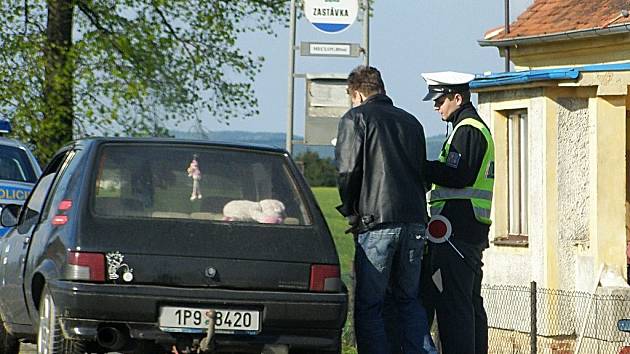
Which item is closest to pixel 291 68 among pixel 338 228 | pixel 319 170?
pixel 338 228

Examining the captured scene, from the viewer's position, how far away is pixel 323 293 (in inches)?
334

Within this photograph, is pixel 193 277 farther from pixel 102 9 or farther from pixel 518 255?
pixel 102 9

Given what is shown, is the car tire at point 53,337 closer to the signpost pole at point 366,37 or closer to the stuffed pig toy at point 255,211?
the stuffed pig toy at point 255,211

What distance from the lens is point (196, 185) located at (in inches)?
346

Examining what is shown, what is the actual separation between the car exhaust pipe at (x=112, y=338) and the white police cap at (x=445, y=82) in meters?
3.15

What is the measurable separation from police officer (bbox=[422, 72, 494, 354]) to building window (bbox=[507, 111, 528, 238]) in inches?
201

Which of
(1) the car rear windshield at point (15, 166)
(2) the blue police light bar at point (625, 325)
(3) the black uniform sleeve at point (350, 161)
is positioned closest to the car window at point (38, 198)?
(3) the black uniform sleeve at point (350, 161)

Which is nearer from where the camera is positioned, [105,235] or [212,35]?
[105,235]

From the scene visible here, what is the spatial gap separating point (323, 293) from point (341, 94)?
6176 millimetres

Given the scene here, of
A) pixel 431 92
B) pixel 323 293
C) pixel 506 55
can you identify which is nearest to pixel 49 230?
pixel 323 293

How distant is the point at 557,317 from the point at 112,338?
→ 6856 mm

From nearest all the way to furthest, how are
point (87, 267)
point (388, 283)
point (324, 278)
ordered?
point (87, 267) < point (324, 278) < point (388, 283)

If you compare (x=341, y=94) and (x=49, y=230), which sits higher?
(x=341, y=94)

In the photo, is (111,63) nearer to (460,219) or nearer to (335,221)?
(460,219)
